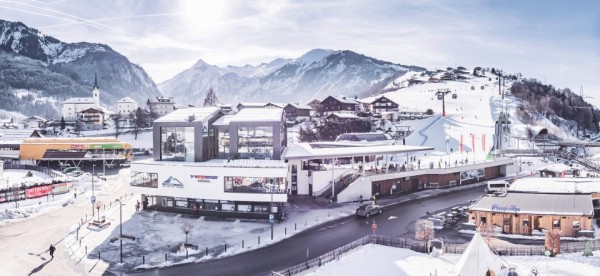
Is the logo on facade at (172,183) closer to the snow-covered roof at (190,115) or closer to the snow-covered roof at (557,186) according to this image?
the snow-covered roof at (190,115)

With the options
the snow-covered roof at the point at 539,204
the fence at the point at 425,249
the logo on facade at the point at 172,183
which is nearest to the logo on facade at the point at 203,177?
the logo on facade at the point at 172,183

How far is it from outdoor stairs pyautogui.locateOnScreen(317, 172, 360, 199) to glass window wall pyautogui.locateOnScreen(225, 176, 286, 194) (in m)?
10.0

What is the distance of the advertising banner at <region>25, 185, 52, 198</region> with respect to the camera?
5106cm

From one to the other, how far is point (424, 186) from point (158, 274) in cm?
3771

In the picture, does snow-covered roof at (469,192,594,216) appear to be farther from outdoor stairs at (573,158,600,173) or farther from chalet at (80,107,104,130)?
chalet at (80,107,104,130)

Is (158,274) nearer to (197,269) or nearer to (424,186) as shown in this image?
(197,269)

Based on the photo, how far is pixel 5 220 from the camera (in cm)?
4269

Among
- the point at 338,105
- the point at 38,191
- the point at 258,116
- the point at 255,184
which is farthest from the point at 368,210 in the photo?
the point at 338,105

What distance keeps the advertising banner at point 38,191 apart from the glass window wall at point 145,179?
14.8 m

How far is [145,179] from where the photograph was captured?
4519 centimetres

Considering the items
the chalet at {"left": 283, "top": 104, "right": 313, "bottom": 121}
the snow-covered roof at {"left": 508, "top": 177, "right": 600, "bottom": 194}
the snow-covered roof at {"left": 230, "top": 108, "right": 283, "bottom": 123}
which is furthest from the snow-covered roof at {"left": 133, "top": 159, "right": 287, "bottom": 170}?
the chalet at {"left": 283, "top": 104, "right": 313, "bottom": 121}

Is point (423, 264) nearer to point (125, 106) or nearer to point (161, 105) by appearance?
point (161, 105)

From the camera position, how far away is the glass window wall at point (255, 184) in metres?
41.7

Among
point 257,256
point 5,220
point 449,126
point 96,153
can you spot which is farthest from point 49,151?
point 449,126
